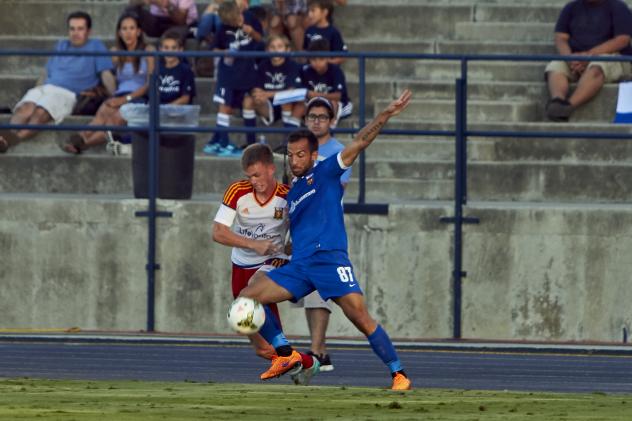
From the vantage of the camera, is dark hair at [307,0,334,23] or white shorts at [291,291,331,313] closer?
white shorts at [291,291,331,313]

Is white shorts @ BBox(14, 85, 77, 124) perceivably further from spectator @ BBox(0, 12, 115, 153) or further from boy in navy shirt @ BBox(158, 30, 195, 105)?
boy in navy shirt @ BBox(158, 30, 195, 105)

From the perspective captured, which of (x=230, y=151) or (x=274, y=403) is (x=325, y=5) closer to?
(x=230, y=151)

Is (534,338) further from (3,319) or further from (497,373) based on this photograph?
(3,319)

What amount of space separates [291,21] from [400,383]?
29.0ft

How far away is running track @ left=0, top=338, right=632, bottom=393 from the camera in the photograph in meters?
13.6

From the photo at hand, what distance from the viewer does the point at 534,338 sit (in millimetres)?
17109

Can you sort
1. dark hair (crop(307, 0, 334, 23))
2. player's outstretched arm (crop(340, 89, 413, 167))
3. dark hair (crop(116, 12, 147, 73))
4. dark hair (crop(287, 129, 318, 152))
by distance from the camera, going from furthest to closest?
dark hair (crop(307, 0, 334, 23)) < dark hair (crop(116, 12, 147, 73)) < dark hair (crop(287, 129, 318, 152)) < player's outstretched arm (crop(340, 89, 413, 167))

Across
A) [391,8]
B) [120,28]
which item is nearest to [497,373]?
[120,28]

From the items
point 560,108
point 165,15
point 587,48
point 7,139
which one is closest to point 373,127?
point 560,108

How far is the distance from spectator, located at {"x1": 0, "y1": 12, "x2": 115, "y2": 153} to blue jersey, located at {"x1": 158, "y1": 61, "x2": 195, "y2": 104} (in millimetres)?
808

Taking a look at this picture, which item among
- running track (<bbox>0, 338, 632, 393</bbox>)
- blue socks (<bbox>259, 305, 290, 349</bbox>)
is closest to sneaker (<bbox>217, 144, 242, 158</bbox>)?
running track (<bbox>0, 338, 632, 393</bbox>)

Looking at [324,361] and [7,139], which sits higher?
[7,139]

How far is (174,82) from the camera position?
18891mm

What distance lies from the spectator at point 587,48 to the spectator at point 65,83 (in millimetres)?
4781
